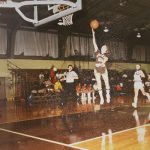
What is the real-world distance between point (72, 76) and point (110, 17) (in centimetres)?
924

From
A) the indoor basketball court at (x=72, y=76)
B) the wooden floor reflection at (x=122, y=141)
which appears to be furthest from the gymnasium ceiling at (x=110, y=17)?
the wooden floor reflection at (x=122, y=141)

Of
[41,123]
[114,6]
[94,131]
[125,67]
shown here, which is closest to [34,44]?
[114,6]

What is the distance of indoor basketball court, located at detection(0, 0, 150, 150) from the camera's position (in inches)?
247

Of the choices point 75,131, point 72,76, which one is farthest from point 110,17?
point 75,131

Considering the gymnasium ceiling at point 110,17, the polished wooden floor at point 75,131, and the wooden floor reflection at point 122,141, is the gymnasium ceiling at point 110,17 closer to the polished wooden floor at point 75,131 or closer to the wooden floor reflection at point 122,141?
the polished wooden floor at point 75,131

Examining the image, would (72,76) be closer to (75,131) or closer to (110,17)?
(75,131)

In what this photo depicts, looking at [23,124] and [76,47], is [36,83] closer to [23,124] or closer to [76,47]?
[76,47]

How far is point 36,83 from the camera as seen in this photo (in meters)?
16.7

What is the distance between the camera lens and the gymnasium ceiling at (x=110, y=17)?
16.5 meters

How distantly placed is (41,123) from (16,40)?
10.2m

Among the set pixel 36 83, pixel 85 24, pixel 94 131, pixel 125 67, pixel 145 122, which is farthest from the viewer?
pixel 125 67

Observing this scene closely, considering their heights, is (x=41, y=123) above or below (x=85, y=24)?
below

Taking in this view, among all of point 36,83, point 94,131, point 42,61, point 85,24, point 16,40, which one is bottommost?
point 94,131

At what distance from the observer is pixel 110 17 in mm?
19156
